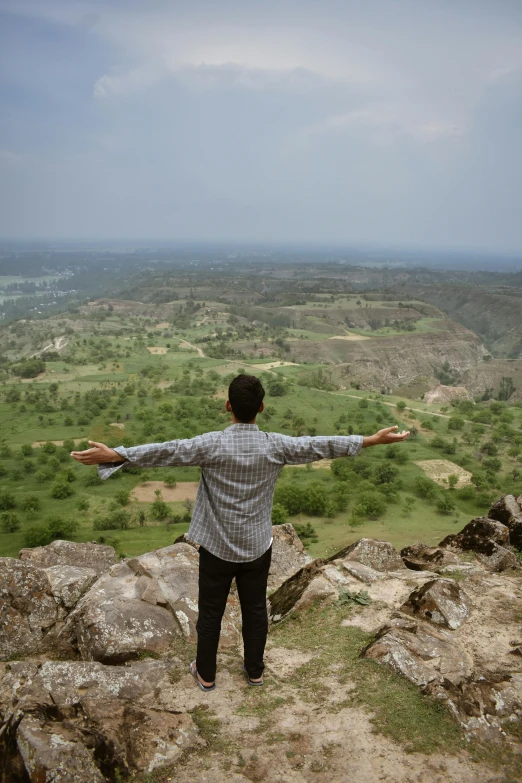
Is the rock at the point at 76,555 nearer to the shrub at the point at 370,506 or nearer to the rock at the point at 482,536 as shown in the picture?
the rock at the point at 482,536

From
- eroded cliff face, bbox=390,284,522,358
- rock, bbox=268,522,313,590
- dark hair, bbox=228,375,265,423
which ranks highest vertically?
dark hair, bbox=228,375,265,423

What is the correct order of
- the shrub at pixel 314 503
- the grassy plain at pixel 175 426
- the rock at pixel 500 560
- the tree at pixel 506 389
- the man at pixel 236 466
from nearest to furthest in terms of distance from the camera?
the man at pixel 236 466 < the rock at pixel 500 560 < the grassy plain at pixel 175 426 < the shrub at pixel 314 503 < the tree at pixel 506 389

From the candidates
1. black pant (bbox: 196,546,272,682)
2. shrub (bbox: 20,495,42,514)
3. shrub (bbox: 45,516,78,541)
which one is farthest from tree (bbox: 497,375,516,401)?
black pant (bbox: 196,546,272,682)

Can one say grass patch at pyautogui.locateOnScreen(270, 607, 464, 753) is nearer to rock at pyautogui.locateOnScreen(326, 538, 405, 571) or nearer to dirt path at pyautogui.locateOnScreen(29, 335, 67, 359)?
rock at pyautogui.locateOnScreen(326, 538, 405, 571)

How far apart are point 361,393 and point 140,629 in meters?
77.2

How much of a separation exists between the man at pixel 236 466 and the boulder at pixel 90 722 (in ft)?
3.88

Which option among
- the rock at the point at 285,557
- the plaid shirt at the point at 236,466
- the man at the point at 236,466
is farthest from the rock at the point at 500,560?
the plaid shirt at the point at 236,466

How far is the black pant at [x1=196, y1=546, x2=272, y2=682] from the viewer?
4801 millimetres

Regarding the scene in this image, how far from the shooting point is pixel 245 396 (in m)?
4.44

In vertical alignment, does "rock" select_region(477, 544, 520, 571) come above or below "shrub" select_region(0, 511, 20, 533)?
above

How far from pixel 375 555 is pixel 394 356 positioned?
96.9m

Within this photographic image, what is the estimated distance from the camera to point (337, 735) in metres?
4.64

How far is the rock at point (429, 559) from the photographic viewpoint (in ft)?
33.1

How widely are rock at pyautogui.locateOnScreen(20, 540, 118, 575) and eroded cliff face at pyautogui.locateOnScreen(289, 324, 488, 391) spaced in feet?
263
